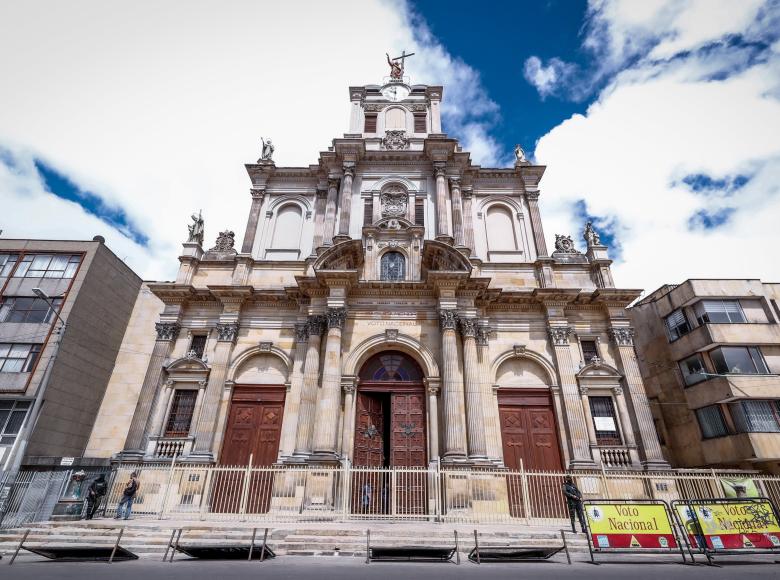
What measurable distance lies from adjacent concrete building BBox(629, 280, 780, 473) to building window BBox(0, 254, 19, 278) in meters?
39.7

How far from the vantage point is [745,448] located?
17.5 m

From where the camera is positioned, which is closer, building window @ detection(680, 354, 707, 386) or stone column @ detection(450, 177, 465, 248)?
stone column @ detection(450, 177, 465, 248)

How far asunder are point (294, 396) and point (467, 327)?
25.7 ft

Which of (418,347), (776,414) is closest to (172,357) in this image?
(418,347)

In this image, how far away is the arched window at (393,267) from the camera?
18.5 meters

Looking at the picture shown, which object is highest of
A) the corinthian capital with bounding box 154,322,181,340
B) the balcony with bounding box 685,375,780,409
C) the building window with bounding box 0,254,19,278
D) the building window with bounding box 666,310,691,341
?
the building window with bounding box 0,254,19,278

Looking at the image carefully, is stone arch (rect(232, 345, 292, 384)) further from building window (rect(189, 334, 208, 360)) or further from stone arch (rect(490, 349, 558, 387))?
stone arch (rect(490, 349, 558, 387))

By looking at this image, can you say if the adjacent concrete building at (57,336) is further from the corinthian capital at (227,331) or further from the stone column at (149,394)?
the corinthian capital at (227,331)

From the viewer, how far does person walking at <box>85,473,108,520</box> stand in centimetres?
1287

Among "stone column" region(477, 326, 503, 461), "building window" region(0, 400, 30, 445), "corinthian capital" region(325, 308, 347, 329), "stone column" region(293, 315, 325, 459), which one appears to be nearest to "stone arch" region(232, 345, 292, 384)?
"stone column" region(293, 315, 325, 459)

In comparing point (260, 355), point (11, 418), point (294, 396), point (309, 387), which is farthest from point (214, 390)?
point (11, 418)

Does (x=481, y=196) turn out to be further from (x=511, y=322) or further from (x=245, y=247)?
(x=245, y=247)

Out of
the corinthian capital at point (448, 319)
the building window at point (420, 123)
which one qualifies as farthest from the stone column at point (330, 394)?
the building window at point (420, 123)

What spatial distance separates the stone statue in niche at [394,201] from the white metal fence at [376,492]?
12564 millimetres
